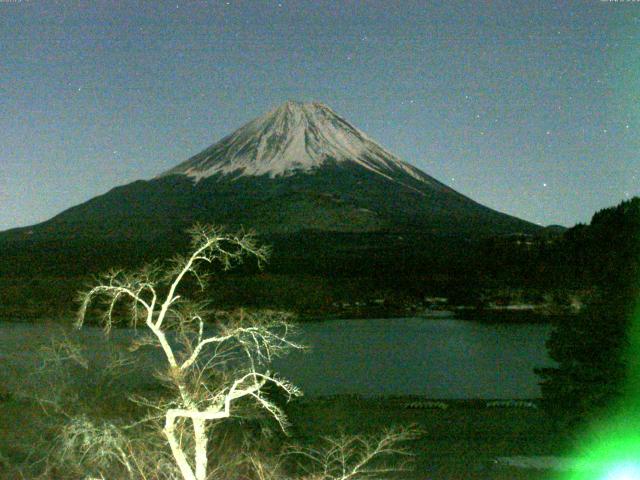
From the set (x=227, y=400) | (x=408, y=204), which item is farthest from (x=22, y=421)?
(x=408, y=204)

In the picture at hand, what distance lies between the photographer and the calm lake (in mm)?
23438

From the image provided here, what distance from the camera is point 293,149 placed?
12475 centimetres

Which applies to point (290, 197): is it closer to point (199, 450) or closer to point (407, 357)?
point (407, 357)

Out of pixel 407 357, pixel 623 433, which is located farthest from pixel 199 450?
pixel 407 357

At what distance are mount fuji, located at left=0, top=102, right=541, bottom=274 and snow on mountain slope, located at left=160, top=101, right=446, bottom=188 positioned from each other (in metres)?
0.21

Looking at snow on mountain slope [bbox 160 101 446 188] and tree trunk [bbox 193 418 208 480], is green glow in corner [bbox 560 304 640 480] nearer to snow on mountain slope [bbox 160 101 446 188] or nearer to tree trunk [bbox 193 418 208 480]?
tree trunk [bbox 193 418 208 480]

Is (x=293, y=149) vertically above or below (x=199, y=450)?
above

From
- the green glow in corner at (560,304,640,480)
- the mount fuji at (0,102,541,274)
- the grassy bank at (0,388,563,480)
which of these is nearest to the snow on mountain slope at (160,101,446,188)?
the mount fuji at (0,102,541,274)

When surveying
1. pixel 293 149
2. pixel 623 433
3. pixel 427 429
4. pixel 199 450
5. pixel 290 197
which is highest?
pixel 293 149

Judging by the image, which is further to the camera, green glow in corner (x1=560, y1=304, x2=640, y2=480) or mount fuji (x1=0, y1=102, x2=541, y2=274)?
mount fuji (x1=0, y1=102, x2=541, y2=274)

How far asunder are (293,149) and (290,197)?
2637cm

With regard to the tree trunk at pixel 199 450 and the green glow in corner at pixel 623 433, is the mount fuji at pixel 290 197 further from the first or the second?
the tree trunk at pixel 199 450

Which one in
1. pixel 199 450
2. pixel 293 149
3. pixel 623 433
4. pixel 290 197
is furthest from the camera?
pixel 293 149

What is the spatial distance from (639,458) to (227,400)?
8434 mm
